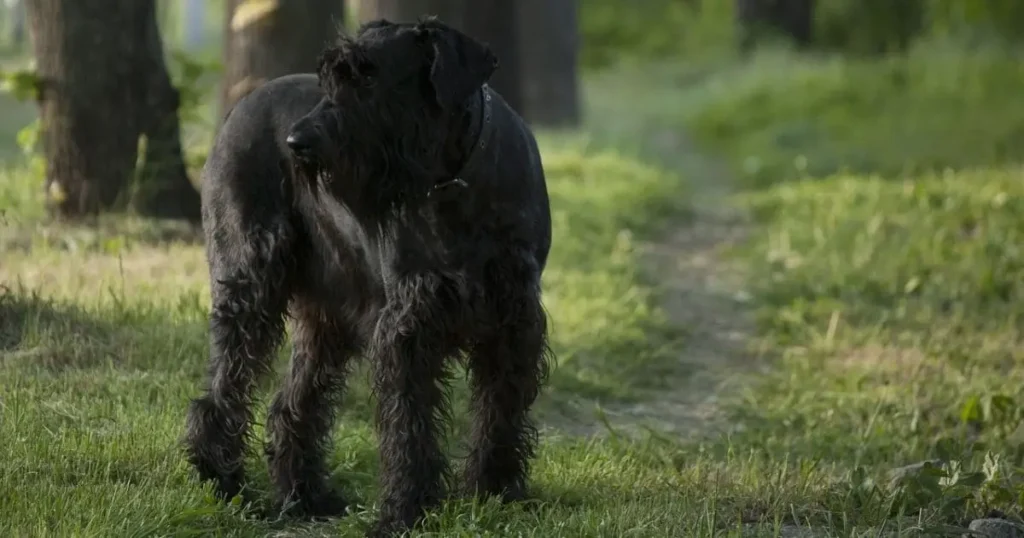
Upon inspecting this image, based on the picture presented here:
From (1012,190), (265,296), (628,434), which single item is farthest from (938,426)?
(1012,190)

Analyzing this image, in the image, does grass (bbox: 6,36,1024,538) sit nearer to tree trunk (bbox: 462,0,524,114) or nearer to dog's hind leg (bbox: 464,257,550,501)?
dog's hind leg (bbox: 464,257,550,501)

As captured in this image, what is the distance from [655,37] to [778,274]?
23.4 m

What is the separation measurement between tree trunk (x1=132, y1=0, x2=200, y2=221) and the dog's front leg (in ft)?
15.0

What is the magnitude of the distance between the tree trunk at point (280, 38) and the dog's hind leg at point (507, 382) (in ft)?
16.2

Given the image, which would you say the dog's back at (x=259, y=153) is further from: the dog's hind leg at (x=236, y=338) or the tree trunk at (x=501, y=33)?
the tree trunk at (x=501, y=33)

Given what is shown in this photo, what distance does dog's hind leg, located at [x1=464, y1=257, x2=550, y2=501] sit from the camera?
482cm

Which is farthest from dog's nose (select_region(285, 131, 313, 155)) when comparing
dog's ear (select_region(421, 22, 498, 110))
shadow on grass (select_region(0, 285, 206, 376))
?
shadow on grass (select_region(0, 285, 206, 376))

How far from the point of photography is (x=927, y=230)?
1105 cm

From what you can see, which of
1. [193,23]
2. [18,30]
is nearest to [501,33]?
[193,23]

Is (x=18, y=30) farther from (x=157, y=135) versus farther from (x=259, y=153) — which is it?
(x=259, y=153)

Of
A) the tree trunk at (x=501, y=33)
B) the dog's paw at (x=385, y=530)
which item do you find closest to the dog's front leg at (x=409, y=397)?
the dog's paw at (x=385, y=530)

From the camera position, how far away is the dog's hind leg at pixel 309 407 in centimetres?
543

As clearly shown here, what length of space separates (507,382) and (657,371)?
3.25m

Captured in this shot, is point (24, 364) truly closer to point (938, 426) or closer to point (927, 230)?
point (938, 426)
